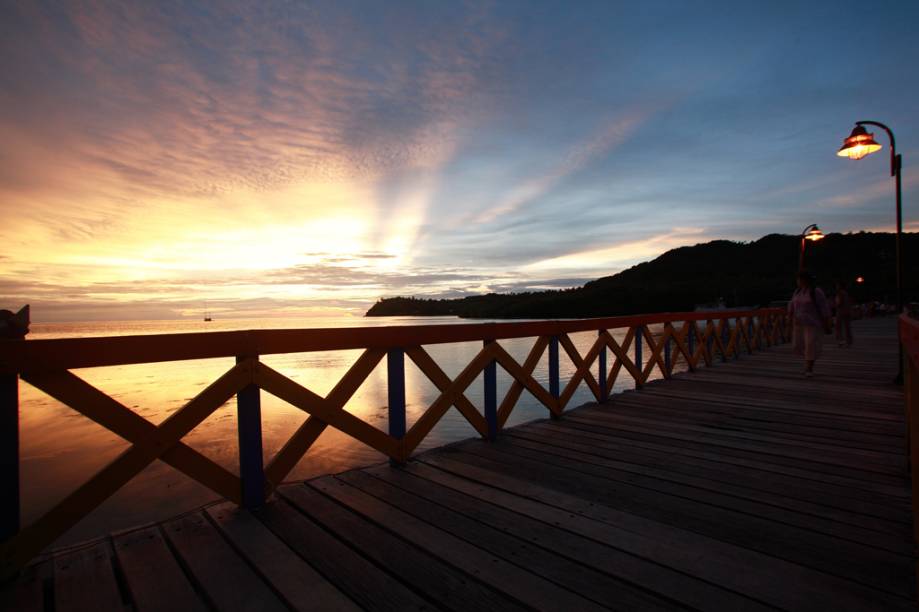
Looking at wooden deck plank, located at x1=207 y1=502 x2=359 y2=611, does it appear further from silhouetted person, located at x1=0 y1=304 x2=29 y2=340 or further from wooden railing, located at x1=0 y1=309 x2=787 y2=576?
silhouetted person, located at x1=0 y1=304 x2=29 y2=340

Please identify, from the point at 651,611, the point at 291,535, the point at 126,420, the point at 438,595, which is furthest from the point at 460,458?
the point at 126,420

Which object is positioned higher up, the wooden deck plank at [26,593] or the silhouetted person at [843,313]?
the silhouetted person at [843,313]

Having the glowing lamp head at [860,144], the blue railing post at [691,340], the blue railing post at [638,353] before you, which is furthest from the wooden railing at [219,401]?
the glowing lamp head at [860,144]

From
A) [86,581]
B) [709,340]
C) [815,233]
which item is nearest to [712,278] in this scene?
[815,233]

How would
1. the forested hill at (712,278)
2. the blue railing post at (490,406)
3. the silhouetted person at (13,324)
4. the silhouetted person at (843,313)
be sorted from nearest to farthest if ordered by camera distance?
the silhouetted person at (13,324) → the blue railing post at (490,406) → the silhouetted person at (843,313) → the forested hill at (712,278)

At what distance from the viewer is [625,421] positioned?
4.80 metres

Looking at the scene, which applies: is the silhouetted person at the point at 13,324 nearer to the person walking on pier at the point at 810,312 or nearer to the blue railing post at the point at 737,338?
the person walking on pier at the point at 810,312

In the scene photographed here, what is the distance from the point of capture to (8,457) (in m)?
1.96

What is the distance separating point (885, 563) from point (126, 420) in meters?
3.69

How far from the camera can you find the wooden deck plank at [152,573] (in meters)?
1.80

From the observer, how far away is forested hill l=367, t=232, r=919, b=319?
81938mm

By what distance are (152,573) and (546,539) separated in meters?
1.86

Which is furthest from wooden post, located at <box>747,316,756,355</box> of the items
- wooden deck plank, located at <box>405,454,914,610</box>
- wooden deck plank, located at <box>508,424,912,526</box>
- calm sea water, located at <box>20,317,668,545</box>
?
wooden deck plank, located at <box>405,454,914,610</box>

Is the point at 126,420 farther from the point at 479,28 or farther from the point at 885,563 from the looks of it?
the point at 479,28
